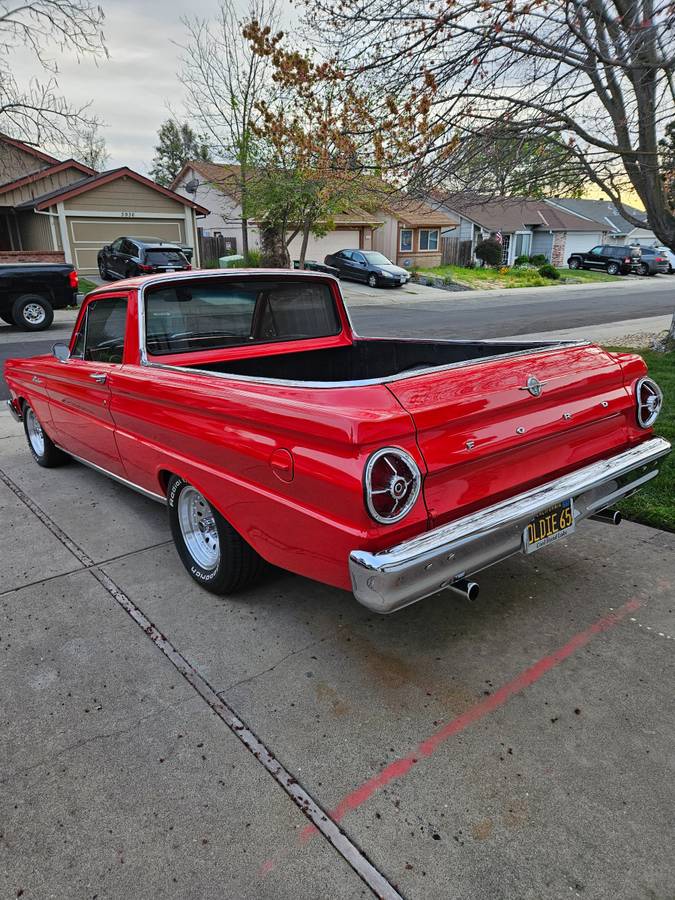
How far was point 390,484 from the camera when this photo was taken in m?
2.33

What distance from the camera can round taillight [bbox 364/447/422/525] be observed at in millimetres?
2301

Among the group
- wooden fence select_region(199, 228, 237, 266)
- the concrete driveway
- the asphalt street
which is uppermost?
wooden fence select_region(199, 228, 237, 266)

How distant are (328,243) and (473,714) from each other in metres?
33.1

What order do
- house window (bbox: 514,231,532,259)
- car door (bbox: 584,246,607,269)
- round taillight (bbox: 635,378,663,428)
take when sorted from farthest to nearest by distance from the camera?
house window (bbox: 514,231,532,259) → car door (bbox: 584,246,607,269) → round taillight (bbox: 635,378,663,428)

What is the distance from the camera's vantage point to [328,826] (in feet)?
6.79

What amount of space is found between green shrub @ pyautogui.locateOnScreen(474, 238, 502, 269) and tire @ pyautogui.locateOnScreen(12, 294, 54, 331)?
1141 inches

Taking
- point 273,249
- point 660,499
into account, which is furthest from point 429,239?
point 660,499

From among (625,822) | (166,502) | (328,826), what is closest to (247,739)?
(328,826)

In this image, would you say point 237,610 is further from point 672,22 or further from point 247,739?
point 672,22

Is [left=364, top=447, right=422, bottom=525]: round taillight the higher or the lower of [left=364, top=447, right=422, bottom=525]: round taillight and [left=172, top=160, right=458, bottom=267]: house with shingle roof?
the lower

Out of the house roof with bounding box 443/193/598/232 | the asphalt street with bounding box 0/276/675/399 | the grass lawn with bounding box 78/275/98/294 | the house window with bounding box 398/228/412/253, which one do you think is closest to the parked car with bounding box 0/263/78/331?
the asphalt street with bounding box 0/276/675/399

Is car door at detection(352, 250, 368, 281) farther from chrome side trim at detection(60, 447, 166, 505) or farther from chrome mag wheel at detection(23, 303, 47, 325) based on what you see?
chrome side trim at detection(60, 447, 166, 505)

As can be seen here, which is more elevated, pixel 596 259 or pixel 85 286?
pixel 596 259

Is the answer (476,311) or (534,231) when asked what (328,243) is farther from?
(534,231)
